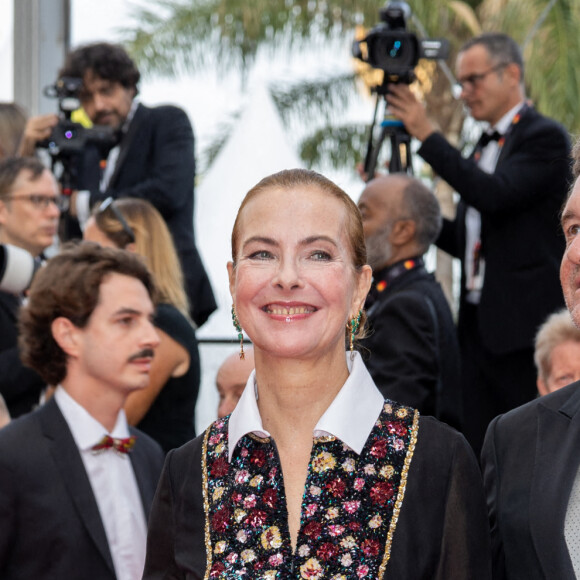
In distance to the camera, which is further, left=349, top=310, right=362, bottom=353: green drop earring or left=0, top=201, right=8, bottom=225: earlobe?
left=0, top=201, right=8, bottom=225: earlobe

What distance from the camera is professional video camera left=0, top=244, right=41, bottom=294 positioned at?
489 centimetres

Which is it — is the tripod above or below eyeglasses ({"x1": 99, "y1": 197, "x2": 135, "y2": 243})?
above

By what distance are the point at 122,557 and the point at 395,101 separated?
2.57 metres

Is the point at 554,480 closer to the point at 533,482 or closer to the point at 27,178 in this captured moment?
the point at 533,482

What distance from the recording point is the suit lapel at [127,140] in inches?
237

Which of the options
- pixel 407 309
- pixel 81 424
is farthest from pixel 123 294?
pixel 407 309

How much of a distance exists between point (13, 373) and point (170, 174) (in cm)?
156

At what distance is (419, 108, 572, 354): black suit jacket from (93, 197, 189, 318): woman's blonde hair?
122 centimetres

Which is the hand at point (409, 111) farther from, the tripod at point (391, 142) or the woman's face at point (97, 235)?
the woman's face at point (97, 235)

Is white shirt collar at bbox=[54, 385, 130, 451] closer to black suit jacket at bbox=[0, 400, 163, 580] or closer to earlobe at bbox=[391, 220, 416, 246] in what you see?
black suit jacket at bbox=[0, 400, 163, 580]

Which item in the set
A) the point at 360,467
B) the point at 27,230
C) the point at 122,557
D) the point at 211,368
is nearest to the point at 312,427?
the point at 360,467

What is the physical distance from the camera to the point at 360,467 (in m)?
2.39

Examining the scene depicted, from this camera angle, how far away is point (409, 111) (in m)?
5.23

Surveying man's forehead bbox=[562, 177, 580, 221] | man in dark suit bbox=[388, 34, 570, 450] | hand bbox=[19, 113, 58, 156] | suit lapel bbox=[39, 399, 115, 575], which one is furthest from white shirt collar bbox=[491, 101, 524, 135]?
man's forehead bbox=[562, 177, 580, 221]
